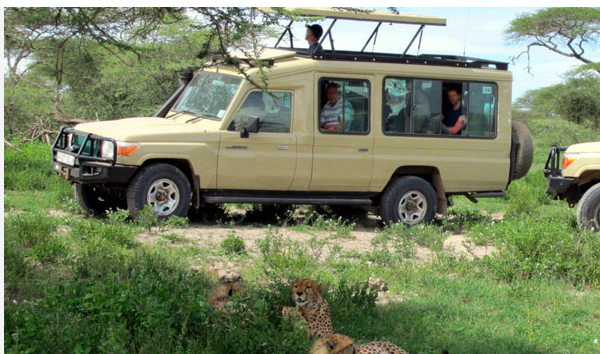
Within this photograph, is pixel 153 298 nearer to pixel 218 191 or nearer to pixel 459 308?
pixel 459 308

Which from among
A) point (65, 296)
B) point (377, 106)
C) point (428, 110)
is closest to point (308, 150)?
point (377, 106)

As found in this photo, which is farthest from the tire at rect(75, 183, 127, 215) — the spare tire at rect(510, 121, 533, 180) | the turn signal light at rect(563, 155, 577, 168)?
the turn signal light at rect(563, 155, 577, 168)

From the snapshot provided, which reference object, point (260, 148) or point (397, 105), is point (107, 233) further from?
point (397, 105)

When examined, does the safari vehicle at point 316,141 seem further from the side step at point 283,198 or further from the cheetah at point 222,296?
the cheetah at point 222,296

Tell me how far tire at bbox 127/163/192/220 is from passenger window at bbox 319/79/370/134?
1807 mm

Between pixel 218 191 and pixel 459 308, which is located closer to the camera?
pixel 459 308

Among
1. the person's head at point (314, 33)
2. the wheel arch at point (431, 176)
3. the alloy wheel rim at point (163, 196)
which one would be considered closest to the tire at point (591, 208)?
the wheel arch at point (431, 176)

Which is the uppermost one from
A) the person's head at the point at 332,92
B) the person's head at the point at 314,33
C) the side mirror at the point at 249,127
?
the person's head at the point at 314,33

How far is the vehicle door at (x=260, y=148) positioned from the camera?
30.6 ft

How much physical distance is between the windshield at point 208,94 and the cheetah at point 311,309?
460 centimetres

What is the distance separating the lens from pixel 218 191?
9.46 metres

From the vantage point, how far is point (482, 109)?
10570mm

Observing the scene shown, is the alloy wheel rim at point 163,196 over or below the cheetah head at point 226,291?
over

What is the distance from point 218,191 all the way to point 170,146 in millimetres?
818
